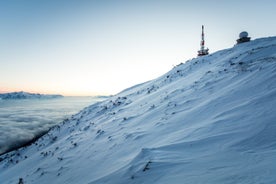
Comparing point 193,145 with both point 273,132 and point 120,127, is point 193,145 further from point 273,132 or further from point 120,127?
point 120,127

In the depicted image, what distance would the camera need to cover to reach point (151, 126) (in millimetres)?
8328

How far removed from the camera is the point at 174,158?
15.5ft

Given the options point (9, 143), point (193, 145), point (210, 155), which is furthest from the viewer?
point (9, 143)

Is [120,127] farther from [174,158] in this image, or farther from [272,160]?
[272,160]

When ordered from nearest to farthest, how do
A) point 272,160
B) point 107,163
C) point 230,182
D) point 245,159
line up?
1. point 230,182
2. point 272,160
3. point 245,159
4. point 107,163

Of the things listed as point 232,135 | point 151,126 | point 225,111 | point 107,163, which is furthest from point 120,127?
point 232,135

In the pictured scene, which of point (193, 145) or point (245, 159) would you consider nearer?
point (245, 159)

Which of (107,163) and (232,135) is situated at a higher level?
(232,135)

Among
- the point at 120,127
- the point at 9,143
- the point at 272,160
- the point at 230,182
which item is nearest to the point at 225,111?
the point at 272,160

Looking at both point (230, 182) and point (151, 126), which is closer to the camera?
point (230, 182)

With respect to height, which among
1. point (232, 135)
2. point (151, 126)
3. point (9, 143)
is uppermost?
point (232, 135)

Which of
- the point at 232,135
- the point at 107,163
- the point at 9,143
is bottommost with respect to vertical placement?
the point at 9,143

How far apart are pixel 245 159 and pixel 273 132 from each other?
1.23 metres

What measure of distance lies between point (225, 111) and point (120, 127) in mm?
5265
